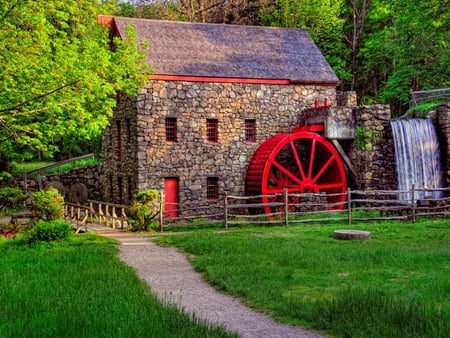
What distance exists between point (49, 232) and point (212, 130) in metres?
9.67

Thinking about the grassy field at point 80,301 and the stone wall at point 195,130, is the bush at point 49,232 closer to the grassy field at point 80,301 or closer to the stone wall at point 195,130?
the grassy field at point 80,301

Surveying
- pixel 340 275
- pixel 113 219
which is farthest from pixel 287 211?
pixel 340 275

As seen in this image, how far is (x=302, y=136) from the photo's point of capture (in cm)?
2225

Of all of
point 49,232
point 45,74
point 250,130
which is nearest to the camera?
point 45,74

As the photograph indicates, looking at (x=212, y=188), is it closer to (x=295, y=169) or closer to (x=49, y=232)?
(x=295, y=169)

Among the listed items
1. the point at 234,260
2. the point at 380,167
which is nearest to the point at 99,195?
the point at 380,167

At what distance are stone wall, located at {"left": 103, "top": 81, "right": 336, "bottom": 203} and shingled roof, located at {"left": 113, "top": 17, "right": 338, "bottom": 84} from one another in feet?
1.70

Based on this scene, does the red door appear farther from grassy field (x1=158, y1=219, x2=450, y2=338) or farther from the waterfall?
the waterfall

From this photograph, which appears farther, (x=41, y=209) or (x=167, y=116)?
(x=167, y=116)

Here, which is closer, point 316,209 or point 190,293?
point 190,293

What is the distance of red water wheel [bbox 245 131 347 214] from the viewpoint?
855 inches

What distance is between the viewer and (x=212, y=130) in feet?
74.2

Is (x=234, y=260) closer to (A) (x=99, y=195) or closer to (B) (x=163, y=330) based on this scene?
(B) (x=163, y=330)

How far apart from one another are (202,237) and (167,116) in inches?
294
